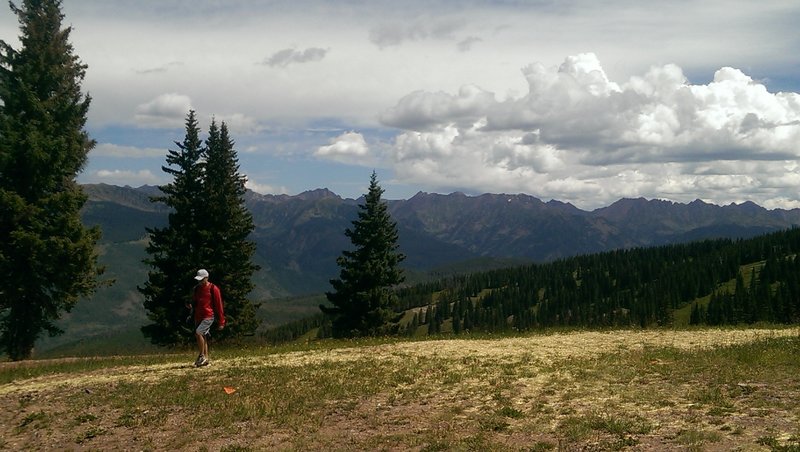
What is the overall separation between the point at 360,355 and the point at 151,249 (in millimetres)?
26111

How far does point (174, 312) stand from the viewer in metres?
42.3

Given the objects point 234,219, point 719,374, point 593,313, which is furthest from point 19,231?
point 593,313

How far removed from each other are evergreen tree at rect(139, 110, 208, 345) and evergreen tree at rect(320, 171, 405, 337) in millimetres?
15453

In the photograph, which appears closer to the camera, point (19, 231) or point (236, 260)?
point (19, 231)

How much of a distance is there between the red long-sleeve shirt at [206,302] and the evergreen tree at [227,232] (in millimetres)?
23276

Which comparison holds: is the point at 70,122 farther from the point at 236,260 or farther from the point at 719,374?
the point at 719,374

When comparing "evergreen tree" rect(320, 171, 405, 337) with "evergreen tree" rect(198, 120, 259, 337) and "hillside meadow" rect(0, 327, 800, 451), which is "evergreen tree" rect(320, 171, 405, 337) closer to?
"evergreen tree" rect(198, 120, 259, 337)

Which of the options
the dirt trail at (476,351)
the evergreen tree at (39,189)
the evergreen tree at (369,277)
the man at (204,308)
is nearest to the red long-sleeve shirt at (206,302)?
the man at (204,308)

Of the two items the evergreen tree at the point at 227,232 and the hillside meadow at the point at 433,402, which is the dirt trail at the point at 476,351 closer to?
the hillside meadow at the point at 433,402

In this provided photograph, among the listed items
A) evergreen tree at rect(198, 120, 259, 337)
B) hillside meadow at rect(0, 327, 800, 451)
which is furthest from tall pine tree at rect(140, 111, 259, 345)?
hillside meadow at rect(0, 327, 800, 451)

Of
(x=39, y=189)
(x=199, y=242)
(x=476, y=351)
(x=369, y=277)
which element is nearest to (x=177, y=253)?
(x=199, y=242)

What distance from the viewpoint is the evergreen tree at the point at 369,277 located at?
180 ft

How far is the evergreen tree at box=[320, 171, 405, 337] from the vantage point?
5494 cm

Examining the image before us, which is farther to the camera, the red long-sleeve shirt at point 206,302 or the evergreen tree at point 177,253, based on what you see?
the evergreen tree at point 177,253
